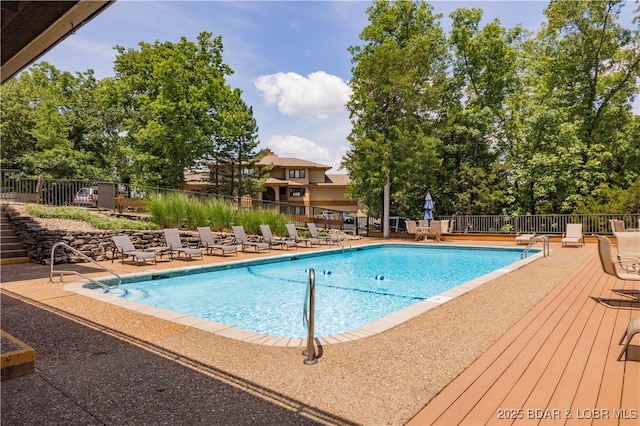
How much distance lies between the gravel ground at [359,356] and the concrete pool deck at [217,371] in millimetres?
11

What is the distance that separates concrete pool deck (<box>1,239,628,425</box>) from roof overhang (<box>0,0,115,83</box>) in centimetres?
360

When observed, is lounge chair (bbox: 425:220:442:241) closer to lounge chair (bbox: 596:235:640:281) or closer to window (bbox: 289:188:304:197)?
lounge chair (bbox: 596:235:640:281)

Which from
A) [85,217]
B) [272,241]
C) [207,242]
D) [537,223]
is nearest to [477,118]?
[537,223]

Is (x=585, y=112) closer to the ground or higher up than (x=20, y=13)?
higher up

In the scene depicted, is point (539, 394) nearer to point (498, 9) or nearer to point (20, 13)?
point (20, 13)

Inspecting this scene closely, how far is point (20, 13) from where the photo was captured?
3.97 m

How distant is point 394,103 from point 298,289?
1530 cm

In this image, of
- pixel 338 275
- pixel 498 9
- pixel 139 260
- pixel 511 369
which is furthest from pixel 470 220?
pixel 511 369

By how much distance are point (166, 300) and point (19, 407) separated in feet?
16.1

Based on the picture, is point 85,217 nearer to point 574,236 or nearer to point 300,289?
point 300,289

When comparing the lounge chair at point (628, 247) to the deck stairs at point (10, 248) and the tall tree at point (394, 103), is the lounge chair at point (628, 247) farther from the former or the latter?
the deck stairs at point (10, 248)

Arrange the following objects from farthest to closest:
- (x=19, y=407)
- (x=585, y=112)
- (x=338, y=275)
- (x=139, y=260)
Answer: (x=585, y=112) < (x=338, y=275) < (x=139, y=260) < (x=19, y=407)

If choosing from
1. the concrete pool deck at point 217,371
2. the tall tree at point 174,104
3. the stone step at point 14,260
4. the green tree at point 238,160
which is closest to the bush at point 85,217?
the stone step at point 14,260

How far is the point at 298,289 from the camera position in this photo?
8719 millimetres
